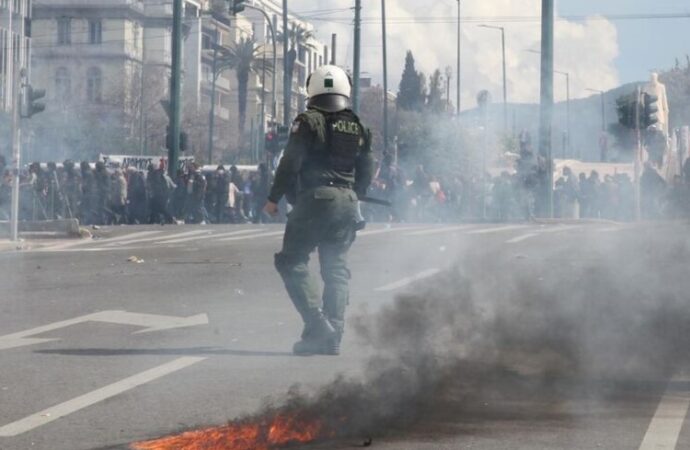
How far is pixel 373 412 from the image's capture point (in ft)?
21.7

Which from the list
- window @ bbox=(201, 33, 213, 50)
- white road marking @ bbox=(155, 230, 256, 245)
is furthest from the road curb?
window @ bbox=(201, 33, 213, 50)

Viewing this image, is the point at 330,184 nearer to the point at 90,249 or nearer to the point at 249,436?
the point at 249,436

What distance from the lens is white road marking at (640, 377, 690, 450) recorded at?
6.22m

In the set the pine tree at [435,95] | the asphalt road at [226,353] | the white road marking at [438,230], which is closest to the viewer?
the asphalt road at [226,353]

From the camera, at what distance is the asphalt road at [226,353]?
6.56m

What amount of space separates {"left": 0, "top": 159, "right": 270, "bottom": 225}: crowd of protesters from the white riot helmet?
55.8ft

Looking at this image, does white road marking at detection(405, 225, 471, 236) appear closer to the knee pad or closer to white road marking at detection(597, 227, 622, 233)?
white road marking at detection(597, 227, 622, 233)

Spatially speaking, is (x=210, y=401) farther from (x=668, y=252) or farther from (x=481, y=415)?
(x=668, y=252)

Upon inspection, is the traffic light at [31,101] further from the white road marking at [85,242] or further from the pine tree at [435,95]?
the white road marking at [85,242]

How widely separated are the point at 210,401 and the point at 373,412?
1.19 meters

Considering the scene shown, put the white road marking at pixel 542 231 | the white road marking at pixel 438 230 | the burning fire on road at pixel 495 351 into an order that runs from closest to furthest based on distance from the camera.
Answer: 1. the burning fire on road at pixel 495 351
2. the white road marking at pixel 542 231
3. the white road marking at pixel 438 230

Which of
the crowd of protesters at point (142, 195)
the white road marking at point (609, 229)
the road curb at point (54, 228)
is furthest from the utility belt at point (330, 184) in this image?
the road curb at point (54, 228)

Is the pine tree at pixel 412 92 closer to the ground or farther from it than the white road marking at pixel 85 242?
farther from it

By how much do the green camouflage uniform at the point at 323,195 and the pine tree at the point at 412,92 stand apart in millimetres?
398
